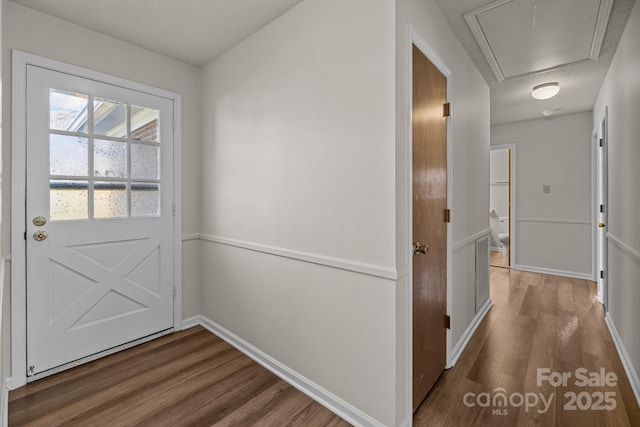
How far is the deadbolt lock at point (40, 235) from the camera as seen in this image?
2.06 m

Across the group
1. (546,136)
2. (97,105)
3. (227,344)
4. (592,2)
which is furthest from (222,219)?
(546,136)

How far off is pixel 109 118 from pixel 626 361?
13.6 feet

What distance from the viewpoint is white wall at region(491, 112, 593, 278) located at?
448 cm

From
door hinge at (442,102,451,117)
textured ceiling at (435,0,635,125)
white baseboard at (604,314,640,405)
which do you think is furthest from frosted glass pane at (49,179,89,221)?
white baseboard at (604,314,640,405)

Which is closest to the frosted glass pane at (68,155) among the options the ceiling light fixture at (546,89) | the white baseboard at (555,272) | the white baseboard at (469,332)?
the white baseboard at (469,332)

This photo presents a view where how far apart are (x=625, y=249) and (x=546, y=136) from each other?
3.23 m

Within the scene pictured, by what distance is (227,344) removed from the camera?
255cm

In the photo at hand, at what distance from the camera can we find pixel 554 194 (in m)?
4.69

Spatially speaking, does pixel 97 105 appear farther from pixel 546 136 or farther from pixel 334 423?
pixel 546 136

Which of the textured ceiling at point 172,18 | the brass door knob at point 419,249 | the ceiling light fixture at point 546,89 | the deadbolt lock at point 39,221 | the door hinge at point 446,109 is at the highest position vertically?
the textured ceiling at point 172,18

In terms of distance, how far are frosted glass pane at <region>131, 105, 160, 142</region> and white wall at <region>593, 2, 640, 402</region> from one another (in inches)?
136

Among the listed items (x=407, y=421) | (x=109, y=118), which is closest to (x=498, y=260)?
(x=407, y=421)

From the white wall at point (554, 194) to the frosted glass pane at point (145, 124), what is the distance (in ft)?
16.8

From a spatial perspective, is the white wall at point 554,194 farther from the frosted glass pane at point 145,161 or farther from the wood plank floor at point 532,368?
the frosted glass pane at point 145,161
